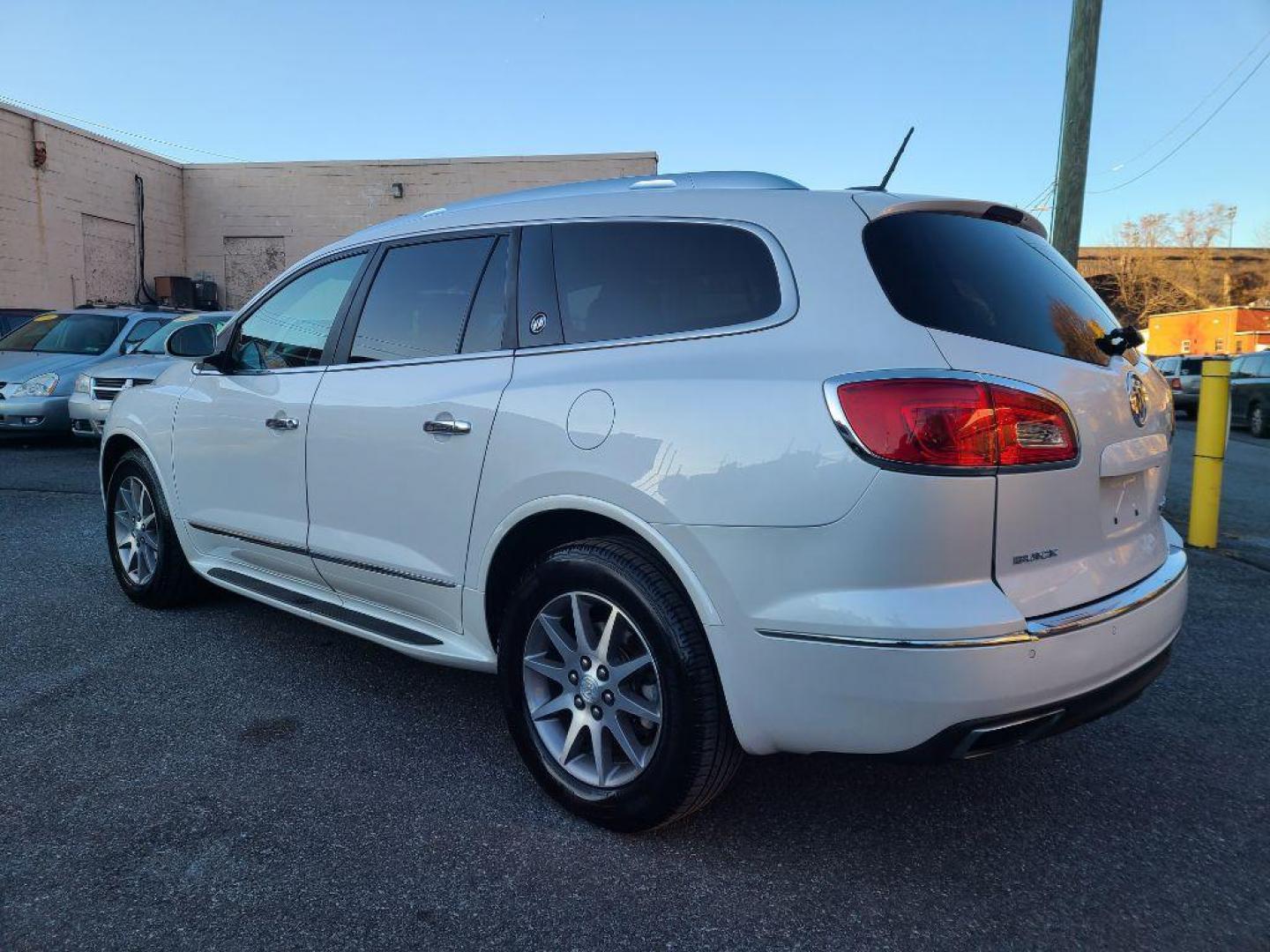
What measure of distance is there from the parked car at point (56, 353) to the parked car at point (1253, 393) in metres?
18.8

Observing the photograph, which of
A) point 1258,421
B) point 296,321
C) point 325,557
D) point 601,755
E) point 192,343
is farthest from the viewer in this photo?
point 1258,421

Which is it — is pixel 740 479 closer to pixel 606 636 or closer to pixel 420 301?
pixel 606 636

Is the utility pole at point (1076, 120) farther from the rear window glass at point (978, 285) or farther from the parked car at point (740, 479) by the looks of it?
the rear window glass at point (978, 285)

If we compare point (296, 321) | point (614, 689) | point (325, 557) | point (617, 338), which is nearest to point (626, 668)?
point (614, 689)

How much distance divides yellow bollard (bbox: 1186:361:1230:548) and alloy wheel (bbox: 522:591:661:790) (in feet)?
17.0

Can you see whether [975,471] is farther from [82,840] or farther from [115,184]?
[115,184]

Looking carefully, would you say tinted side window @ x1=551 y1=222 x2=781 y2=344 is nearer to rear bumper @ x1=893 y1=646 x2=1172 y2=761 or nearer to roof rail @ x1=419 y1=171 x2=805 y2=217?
roof rail @ x1=419 y1=171 x2=805 y2=217

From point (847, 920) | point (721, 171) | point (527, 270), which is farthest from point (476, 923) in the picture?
point (721, 171)

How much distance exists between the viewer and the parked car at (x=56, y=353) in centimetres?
1098

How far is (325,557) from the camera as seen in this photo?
11.8ft

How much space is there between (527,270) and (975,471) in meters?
1.59

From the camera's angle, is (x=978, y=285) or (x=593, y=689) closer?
(x=978, y=285)

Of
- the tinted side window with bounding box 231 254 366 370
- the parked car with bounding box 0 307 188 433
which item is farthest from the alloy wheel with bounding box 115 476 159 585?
the parked car with bounding box 0 307 188 433

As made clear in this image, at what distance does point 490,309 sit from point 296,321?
1222 millimetres
